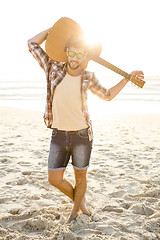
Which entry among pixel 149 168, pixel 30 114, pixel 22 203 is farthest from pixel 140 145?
pixel 30 114

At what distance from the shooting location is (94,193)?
4.00 metres

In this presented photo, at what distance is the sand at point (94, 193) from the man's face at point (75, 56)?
1.76 metres

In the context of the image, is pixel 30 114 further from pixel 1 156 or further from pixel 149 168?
pixel 149 168

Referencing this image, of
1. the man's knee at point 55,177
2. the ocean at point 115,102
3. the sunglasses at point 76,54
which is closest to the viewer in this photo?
the sunglasses at point 76,54

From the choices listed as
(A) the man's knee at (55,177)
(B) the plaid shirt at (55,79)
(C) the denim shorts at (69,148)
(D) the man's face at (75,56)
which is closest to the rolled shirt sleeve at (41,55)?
(B) the plaid shirt at (55,79)

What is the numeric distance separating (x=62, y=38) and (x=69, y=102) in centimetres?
62

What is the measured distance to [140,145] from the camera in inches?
259

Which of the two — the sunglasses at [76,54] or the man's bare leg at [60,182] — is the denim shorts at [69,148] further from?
the sunglasses at [76,54]

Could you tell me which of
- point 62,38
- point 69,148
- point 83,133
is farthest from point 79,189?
point 62,38

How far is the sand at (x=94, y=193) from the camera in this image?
118 inches

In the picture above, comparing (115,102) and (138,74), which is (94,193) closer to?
(138,74)

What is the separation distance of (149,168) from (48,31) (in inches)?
131

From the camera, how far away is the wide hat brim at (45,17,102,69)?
2.52 metres

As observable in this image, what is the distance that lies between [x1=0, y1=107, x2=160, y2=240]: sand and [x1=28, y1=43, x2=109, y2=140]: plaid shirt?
46.2 inches
